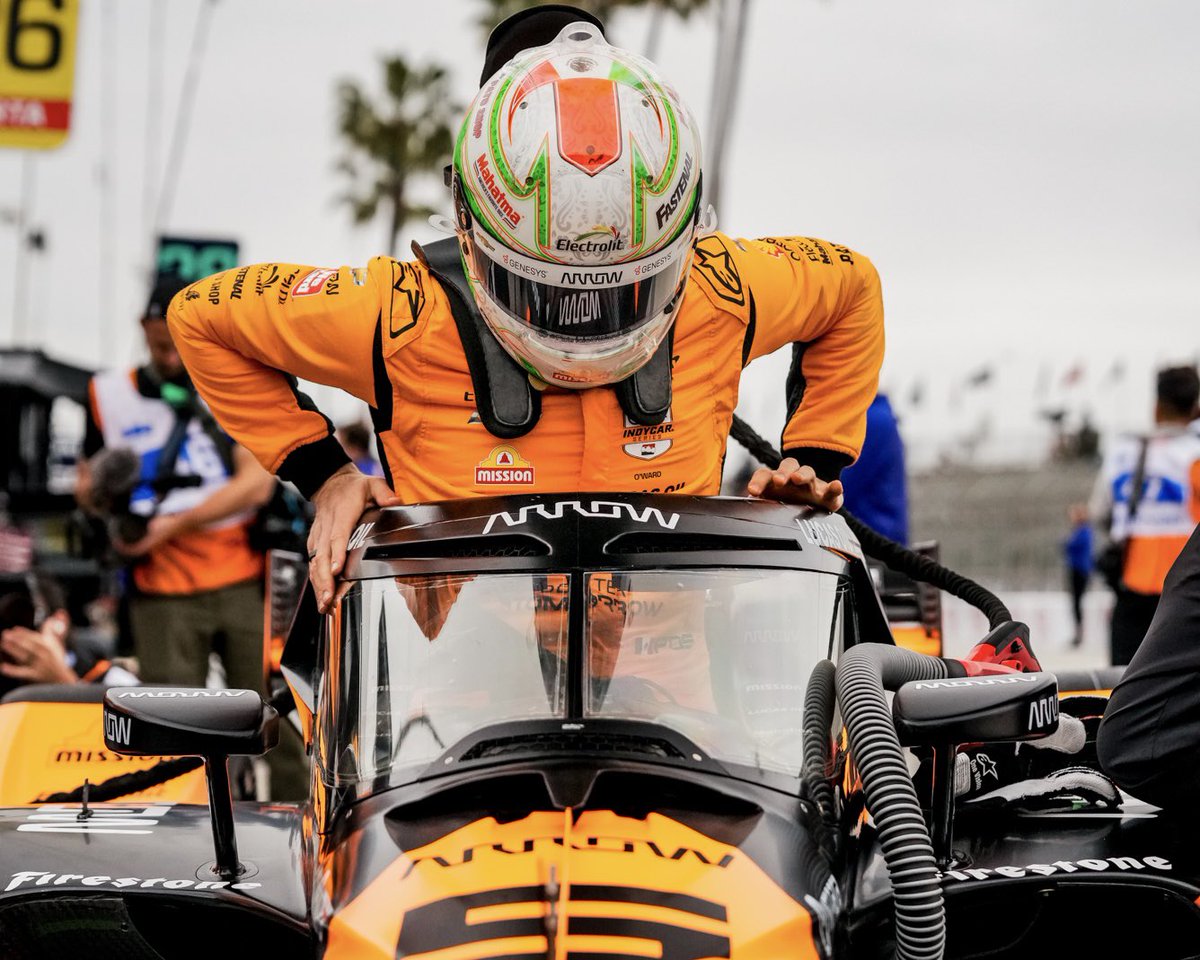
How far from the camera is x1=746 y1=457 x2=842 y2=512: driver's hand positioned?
3123 mm

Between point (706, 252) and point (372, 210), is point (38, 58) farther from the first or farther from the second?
point (372, 210)

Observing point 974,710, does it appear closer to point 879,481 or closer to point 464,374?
point 464,374

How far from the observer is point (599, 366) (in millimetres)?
3283

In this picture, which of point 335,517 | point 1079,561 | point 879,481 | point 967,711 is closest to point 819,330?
point 335,517

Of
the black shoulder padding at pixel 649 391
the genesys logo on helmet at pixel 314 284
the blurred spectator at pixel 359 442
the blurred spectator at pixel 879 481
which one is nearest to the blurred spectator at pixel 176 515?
the blurred spectator at pixel 879 481

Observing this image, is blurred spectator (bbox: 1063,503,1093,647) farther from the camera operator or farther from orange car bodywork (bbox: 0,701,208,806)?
orange car bodywork (bbox: 0,701,208,806)

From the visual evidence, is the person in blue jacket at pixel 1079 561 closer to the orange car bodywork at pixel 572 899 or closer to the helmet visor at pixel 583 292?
the helmet visor at pixel 583 292

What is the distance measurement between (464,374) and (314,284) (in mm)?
419

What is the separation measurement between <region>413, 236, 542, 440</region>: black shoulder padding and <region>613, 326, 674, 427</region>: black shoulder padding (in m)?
0.20

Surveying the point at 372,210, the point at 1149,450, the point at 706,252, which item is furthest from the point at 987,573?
the point at 706,252

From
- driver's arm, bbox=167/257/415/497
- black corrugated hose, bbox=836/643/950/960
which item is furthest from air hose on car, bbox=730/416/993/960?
driver's arm, bbox=167/257/415/497

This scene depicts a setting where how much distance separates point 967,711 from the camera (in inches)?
92.8

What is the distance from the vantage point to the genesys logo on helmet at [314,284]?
3.54m

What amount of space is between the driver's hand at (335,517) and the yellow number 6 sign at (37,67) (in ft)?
22.3
